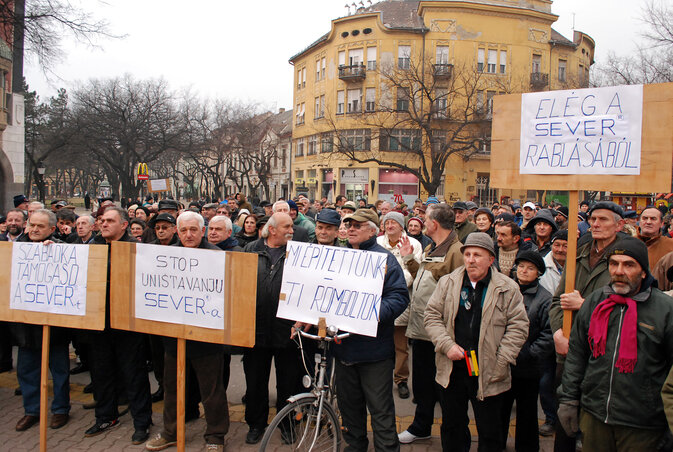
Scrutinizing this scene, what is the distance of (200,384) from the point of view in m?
4.25

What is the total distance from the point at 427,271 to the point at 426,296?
252 millimetres

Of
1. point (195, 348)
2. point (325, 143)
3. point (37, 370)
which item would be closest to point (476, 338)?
point (195, 348)

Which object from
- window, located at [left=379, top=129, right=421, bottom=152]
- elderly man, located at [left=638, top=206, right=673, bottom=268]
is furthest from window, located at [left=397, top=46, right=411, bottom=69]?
elderly man, located at [left=638, top=206, right=673, bottom=268]

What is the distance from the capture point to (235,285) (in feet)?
12.6

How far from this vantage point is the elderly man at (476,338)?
349cm

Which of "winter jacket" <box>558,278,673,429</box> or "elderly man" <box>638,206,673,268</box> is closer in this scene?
"winter jacket" <box>558,278,673,429</box>

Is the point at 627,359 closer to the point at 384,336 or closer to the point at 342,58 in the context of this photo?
the point at 384,336

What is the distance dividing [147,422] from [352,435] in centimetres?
204

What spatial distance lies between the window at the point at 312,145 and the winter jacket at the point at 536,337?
142 ft

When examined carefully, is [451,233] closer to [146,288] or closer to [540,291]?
[540,291]

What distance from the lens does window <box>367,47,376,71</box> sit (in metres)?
42.0

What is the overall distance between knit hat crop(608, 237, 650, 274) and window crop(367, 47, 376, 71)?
41.5 m

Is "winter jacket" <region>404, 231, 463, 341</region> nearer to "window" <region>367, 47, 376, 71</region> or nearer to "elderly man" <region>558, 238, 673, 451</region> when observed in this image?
"elderly man" <region>558, 238, 673, 451</region>

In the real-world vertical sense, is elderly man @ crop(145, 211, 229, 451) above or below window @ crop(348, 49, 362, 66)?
below
